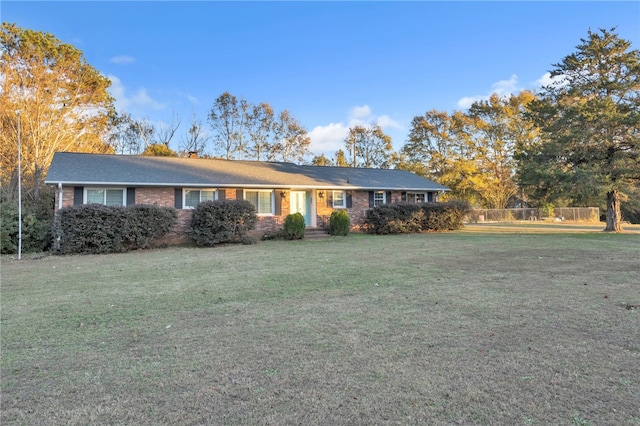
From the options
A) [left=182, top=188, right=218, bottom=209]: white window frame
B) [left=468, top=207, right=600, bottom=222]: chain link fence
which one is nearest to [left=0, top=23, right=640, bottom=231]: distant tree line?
[left=468, top=207, right=600, bottom=222]: chain link fence

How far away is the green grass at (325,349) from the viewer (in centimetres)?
244

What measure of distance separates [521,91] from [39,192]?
131 feet

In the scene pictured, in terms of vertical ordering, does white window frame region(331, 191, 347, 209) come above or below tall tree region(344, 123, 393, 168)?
below

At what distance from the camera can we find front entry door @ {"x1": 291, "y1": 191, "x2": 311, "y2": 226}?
58.5 ft

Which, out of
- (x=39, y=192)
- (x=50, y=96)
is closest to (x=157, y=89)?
(x=50, y=96)

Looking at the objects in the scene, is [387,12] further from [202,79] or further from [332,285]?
[202,79]

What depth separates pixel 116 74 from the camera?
2464cm

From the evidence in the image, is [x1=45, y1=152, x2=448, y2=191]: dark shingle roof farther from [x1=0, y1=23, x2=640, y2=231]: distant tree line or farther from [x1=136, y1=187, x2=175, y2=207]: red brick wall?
[x1=0, y1=23, x2=640, y2=231]: distant tree line

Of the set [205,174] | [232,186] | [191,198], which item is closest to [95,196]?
[191,198]

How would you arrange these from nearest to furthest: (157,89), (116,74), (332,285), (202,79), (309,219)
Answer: (332,285), (309,219), (116,74), (202,79), (157,89)

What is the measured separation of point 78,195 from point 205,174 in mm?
4937

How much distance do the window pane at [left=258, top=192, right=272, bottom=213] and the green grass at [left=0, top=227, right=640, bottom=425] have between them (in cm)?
957

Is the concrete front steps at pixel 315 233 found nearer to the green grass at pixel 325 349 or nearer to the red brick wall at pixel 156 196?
the red brick wall at pixel 156 196

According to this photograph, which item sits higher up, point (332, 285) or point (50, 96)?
point (50, 96)
